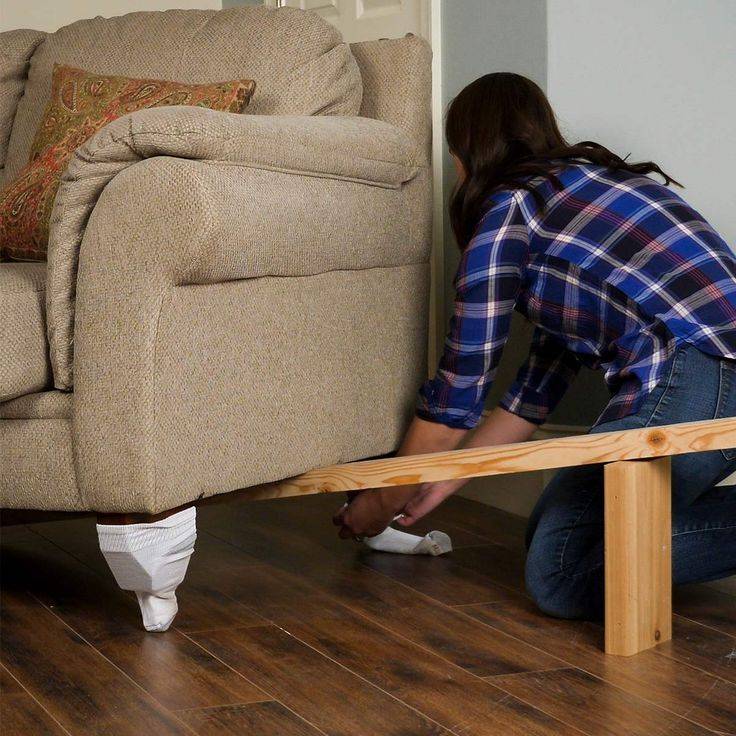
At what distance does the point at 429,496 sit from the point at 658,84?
3.14ft

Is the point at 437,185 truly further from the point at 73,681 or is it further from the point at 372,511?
the point at 73,681

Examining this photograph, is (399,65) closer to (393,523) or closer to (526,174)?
(526,174)

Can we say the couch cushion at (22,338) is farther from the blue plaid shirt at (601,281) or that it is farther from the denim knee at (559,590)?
the denim knee at (559,590)

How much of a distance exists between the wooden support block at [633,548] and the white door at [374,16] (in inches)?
49.7

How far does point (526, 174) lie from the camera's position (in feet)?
5.31

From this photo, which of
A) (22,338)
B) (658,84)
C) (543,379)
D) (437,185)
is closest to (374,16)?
(437,185)

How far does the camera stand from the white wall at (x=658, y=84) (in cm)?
212

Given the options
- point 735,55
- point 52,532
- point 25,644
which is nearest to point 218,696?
point 25,644

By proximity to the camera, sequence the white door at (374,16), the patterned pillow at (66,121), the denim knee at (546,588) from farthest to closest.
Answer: the white door at (374,16) → the patterned pillow at (66,121) → the denim knee at (546,588)

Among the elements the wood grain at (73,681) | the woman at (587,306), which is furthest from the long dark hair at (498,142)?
the wood grain at (73,681)

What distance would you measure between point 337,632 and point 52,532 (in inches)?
33.3

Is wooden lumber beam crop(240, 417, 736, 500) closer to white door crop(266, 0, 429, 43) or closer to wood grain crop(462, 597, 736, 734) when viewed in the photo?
wood grain crop(462, 597, 736, 734)

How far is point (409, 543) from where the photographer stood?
6.51 feet

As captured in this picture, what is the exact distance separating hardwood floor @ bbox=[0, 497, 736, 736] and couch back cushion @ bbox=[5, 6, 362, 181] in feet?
2.66
